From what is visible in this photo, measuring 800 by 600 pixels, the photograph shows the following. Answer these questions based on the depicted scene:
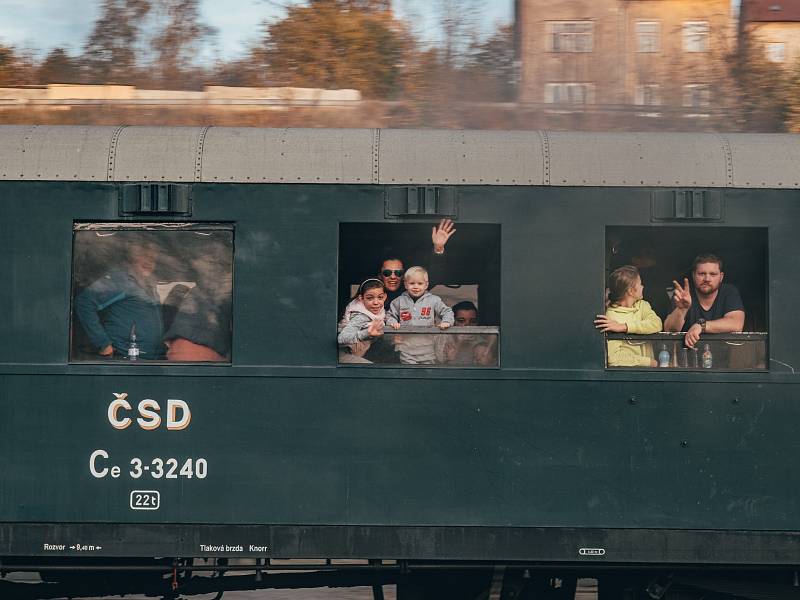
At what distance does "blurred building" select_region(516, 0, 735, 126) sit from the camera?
23.3 meters

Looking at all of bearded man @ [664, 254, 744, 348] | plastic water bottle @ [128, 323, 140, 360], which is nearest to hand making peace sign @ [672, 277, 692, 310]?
bearded man @ [664, 254, 744, 348]

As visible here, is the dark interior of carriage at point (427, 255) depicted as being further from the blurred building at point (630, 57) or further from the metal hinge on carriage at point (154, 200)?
the blurred building at point (630, 57)

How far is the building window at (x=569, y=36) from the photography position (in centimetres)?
2508

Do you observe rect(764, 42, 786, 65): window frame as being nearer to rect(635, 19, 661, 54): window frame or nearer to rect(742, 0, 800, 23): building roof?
rect(742, 0, 800, 23): building roof

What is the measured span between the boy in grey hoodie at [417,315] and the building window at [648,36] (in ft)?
64.0

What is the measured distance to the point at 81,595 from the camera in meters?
7.25

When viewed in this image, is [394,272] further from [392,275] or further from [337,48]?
[337,48]

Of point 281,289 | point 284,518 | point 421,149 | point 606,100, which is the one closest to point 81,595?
point 284,518

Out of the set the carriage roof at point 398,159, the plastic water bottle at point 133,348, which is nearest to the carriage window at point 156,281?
the plastic water bottle at point 133,348

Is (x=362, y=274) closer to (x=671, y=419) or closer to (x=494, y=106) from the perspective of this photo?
(x=671, y=419)

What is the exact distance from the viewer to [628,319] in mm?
6715

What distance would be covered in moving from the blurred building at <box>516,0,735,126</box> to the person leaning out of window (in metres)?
16.1

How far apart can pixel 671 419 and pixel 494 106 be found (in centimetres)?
1659

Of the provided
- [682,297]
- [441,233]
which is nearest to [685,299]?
[682,297]
